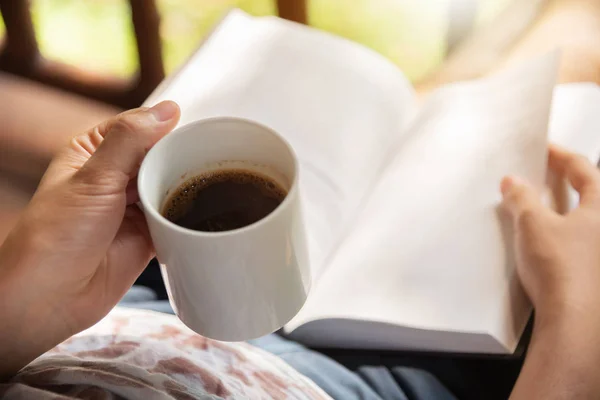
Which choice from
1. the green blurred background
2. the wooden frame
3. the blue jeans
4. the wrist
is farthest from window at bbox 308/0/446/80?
the wrist

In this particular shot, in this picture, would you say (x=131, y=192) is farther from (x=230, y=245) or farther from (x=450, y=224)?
(x=450, y=224)

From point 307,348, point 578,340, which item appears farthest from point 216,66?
point 578,340

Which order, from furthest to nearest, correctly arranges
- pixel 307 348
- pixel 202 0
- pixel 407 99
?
pixel 202 0 < pixel 407 99 < pixel 307 348

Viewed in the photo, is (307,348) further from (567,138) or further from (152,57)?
(152,57)

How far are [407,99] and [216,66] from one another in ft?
0.94

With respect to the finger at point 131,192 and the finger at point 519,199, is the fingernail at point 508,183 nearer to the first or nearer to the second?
the finger at point 519,199

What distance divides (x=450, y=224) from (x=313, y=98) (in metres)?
0.28

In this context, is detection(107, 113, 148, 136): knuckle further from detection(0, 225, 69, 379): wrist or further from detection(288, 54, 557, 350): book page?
detection(288, 54, 557, 350): book page

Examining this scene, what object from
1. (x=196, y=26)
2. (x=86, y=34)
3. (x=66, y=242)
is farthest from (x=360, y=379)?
(x=86, y=34)

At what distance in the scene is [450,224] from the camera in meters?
0.79

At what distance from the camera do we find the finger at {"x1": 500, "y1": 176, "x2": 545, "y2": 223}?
748 millimetres

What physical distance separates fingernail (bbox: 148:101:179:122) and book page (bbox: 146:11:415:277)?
308 mm

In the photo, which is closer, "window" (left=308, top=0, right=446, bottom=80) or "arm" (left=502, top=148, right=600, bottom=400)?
"arm" (left=502, top=148, right=600, bottom=400)

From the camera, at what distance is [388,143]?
0.96 m
